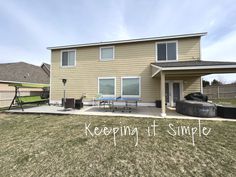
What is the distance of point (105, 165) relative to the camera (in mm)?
2324

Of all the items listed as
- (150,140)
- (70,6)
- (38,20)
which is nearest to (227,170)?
(150,140)

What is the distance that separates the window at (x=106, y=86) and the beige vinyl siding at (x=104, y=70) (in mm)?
346

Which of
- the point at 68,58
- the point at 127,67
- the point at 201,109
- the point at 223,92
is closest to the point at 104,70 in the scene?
the point at 127,67

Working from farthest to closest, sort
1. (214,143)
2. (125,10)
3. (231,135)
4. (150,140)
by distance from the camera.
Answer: (125,10) → (231,135) → (150,140) → (214,143)

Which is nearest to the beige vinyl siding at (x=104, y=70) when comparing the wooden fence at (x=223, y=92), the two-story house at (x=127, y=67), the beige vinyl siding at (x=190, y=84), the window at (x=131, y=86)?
the two-story house at (x=127, y=67)

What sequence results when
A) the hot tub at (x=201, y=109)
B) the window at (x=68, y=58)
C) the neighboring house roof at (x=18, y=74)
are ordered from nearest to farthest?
the hot tub at (x=201, y=109) < the window at (x=68, y=58) < the neighboring house roof at (x=18, y=74)

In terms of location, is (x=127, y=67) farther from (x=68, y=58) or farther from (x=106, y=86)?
(x=68, y=58)

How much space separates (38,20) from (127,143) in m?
11.4

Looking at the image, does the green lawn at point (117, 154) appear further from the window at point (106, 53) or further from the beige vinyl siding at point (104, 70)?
the window at point (106, 53)

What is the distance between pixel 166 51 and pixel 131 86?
3838 mm

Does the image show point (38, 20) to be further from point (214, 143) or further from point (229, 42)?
point (229, 42)

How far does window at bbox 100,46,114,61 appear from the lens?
9.88m

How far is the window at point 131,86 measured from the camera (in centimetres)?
922

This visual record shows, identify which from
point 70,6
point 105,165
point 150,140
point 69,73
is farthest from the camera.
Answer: point 69,73
